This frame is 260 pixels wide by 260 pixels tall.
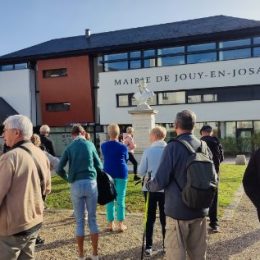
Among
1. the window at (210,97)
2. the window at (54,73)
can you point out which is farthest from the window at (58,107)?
the window at (210,97)

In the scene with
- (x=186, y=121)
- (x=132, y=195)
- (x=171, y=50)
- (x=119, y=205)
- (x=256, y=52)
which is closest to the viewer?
(x=186, y=121)

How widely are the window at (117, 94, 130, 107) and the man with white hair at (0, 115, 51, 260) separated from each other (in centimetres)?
2923

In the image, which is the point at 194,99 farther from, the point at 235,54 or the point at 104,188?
the point at 104,188

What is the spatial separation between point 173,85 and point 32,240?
93.5 feet

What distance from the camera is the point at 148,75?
32406 mm

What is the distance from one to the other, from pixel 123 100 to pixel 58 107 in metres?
6.25

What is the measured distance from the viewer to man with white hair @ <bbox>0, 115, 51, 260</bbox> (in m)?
3.58

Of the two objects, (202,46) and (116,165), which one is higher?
(202,46)

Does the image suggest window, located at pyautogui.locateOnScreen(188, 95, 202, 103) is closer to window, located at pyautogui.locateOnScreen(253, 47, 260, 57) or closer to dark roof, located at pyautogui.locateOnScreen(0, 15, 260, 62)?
dark roof, located at pyautogui.locateOnScreen(0, 15, 260, 62)

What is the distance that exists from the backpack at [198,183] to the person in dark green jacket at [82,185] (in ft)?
6.60

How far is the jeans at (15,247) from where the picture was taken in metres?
3.62

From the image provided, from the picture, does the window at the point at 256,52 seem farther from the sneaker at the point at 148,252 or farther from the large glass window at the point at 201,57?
the sneaker at the point at 148,252

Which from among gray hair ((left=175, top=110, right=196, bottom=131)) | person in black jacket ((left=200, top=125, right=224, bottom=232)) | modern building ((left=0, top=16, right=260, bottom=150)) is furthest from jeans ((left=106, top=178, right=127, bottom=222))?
modern building ((left=0, top=16, right=260, bottom=150))

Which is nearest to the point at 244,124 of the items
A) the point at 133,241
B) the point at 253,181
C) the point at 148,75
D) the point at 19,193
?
the point at 148,75
